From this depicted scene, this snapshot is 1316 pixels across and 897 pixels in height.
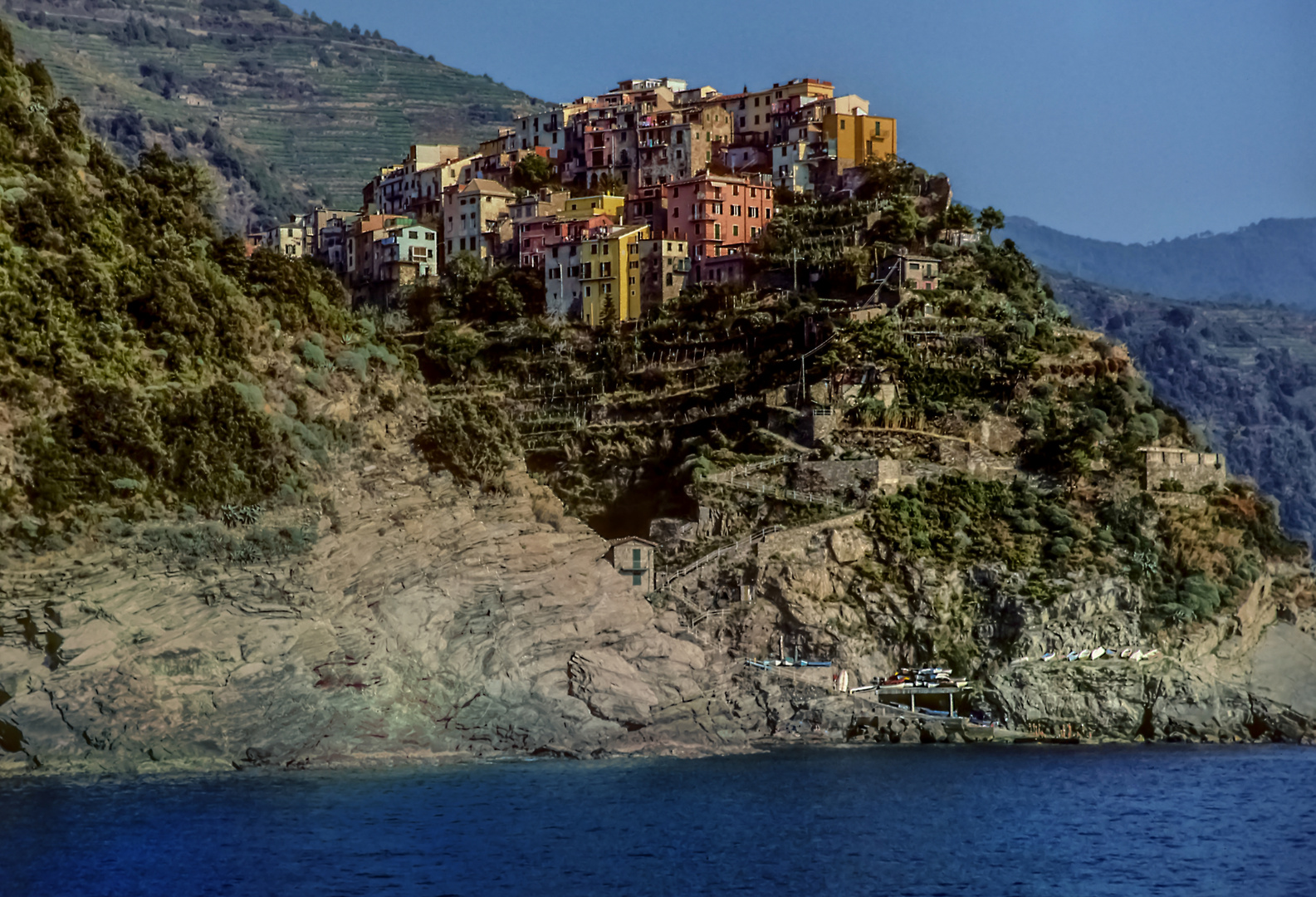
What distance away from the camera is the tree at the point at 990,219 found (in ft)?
298

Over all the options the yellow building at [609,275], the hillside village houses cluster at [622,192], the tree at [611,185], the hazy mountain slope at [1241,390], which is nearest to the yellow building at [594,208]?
the hillside village houses cluster at [622,192]

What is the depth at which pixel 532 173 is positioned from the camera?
105062 mm

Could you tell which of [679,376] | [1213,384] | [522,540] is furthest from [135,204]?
[1213,384]

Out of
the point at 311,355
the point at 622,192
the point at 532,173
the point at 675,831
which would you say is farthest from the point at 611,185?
the point at 675,831

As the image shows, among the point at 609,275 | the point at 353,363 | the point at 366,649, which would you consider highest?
the point at 609,275

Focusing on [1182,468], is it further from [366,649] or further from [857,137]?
[366,649]

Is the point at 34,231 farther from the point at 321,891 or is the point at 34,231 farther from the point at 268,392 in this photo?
the point at 321,891

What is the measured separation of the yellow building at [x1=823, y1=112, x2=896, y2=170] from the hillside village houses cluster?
0.06 metres

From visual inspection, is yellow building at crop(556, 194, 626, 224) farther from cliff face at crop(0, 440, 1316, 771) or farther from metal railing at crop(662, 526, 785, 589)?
metal railing at crop(662, 526, 785, 589)

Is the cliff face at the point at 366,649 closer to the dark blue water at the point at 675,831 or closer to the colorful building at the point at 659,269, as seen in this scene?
the dark blue water at the point at 675,831

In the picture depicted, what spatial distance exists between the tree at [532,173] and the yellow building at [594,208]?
6.89 m

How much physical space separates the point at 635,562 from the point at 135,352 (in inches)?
711

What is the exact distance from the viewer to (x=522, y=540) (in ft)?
225

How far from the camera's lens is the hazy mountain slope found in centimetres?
15000
